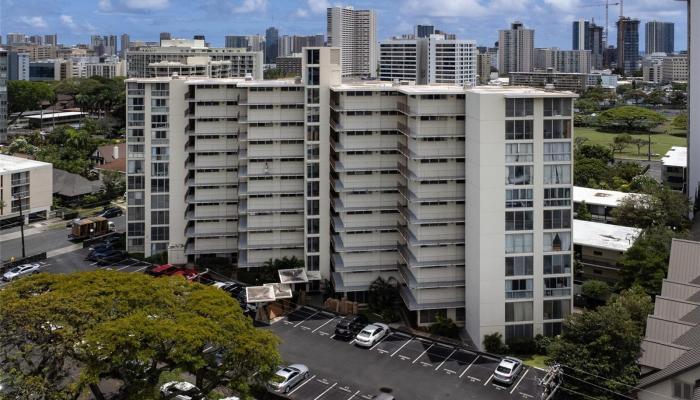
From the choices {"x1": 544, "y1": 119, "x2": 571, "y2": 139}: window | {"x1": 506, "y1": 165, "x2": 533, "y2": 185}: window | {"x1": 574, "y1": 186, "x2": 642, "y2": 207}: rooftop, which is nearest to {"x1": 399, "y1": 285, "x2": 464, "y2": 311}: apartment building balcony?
{"x1": 506, "y1": 165, "x2": 533, "y2": 185}: window

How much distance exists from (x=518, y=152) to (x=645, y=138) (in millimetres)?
81001

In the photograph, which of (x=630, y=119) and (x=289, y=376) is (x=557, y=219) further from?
(x=630, y=119)

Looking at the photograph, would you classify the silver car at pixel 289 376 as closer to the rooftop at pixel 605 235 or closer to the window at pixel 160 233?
the window at pixel 160 233

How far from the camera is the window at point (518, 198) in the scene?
94.7 ft

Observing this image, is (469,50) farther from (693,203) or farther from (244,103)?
(244,103)

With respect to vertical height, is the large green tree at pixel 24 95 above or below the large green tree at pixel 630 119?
above

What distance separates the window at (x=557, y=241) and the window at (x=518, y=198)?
1809 millimetres

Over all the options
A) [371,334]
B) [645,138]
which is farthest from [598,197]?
[645,138]

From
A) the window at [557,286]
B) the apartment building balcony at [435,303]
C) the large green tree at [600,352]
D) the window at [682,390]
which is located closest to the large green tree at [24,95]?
the apartment building balcony at [435,303]

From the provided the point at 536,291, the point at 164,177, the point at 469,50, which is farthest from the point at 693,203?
the point at 469,50

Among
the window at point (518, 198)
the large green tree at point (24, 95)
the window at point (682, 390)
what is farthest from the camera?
the large green tree at point (24, 95)

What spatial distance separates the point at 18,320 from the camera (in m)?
19.5

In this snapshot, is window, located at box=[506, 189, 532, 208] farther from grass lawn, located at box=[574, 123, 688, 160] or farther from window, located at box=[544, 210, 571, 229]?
grass lawn, located at box=[574, 123, 688, 160]

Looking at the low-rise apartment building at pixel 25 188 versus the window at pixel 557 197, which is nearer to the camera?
the window at pixel 557 197
